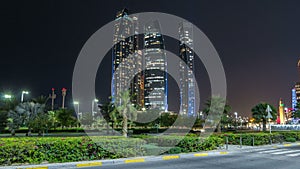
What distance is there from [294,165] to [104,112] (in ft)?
134

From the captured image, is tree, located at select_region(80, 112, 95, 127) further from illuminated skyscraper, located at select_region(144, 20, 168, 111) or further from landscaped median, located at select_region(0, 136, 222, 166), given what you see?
illuminated skyscraper, located at select_region(144, 20, 168, 111)

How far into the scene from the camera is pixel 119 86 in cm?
19162

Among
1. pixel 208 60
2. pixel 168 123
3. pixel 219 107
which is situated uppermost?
pixel 208 60

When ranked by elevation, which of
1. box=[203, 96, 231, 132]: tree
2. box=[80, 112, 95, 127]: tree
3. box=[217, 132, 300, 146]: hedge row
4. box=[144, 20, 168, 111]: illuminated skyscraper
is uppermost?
box=[144, 20, 168, 111]: illuminated skyscraper

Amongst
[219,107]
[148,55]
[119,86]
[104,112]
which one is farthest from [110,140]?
[119,86]

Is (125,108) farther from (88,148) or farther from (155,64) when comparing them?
(155,64)

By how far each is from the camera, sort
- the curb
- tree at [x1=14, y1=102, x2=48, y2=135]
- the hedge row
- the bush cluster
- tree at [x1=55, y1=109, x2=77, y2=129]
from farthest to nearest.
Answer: tree at [x1=55, y1=109, x2=77, y2=129] → tree at [x1=14, y1=102, x2=48, y2=135] → the hedge row → the bush cluster → the curb

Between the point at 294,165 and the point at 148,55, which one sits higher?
the point at 148,55

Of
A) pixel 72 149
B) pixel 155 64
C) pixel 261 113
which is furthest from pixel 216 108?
pixel 155 64

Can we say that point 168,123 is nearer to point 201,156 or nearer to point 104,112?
point 104,112

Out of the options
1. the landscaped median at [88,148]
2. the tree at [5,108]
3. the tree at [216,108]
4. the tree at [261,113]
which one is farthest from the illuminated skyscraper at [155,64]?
the landscaped median at [88,148]

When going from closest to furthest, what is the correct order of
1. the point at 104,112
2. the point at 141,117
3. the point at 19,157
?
1. the point at 19,157
2. the point at 104,112
3. the point at 141,117

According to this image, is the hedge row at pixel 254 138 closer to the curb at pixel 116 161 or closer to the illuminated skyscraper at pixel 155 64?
the curb at pixel 116 161

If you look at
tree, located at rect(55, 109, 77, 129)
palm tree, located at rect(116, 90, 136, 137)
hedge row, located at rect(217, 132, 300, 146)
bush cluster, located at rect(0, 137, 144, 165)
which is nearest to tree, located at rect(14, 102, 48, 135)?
palm tree, located at rect(116, 90, 136, 137)
